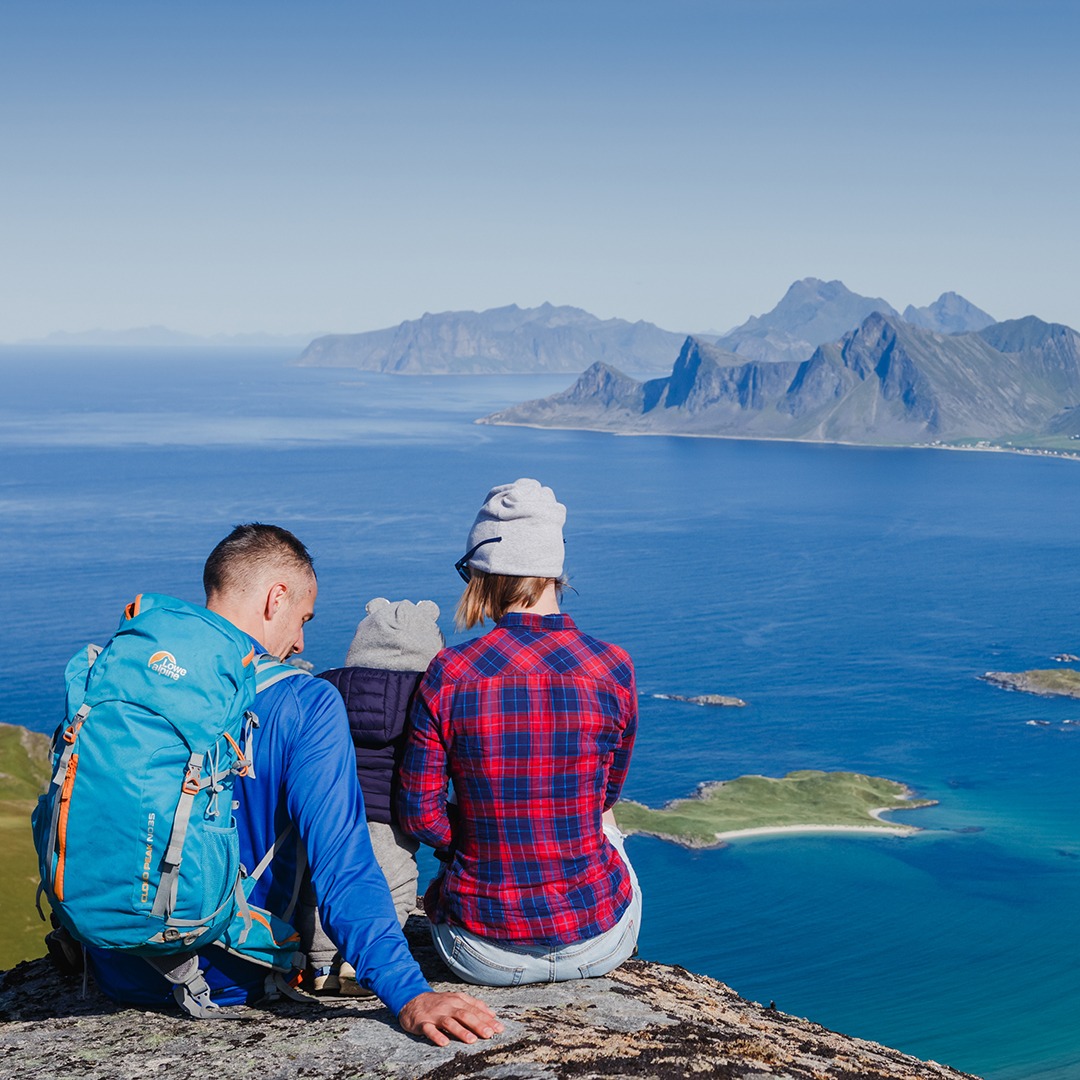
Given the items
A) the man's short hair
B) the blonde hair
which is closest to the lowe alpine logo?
the man's short hair

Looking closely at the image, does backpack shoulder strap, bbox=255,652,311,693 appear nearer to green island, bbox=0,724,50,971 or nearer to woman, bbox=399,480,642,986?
woman, bbox=399,480,642,986

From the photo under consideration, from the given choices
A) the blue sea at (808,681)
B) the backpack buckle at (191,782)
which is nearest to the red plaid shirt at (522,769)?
the backpack buckle at (191,782)

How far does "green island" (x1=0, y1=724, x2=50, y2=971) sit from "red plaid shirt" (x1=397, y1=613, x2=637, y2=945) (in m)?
37.1

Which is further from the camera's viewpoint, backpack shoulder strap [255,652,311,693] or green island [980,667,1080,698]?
green island [980,667,1080,698]

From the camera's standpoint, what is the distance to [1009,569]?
511ft

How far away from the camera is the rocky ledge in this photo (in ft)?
15.7

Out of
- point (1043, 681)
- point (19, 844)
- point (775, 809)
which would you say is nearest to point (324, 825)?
point (19, 844)

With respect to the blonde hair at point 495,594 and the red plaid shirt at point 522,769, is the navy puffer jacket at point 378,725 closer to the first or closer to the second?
the red plaid shirt at point 522,769

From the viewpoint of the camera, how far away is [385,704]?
5.97m

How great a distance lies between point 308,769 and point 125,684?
95 cm

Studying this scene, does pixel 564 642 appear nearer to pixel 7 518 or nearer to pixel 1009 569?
pixel 1009 569

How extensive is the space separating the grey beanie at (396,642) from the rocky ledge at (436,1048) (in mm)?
1743

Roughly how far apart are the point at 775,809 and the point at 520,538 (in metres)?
75.5

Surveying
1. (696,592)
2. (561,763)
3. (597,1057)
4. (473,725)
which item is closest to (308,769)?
(473,725)
